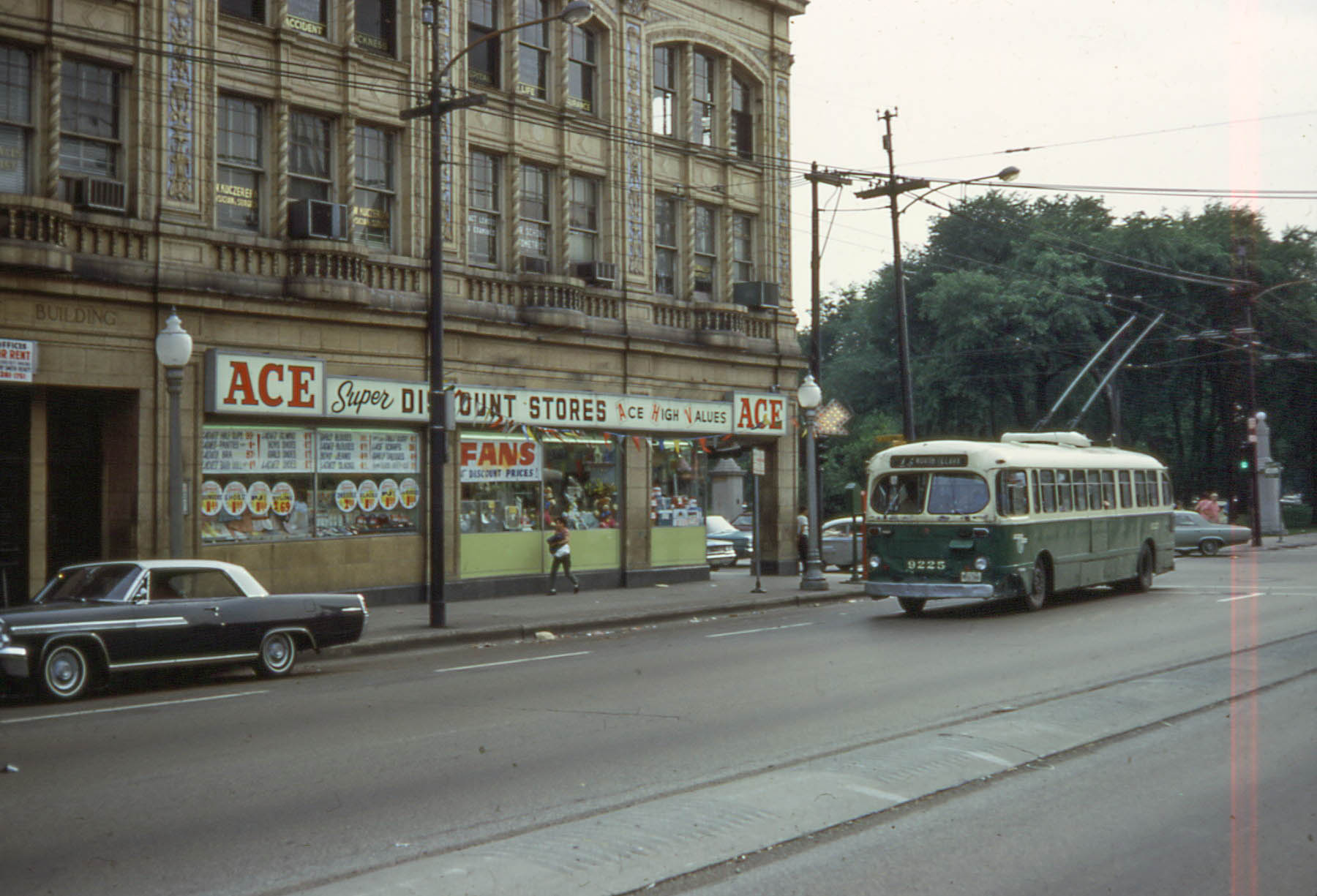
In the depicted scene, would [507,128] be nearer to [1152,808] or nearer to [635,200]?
[635,200]

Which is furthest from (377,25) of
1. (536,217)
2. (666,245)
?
(666,245)

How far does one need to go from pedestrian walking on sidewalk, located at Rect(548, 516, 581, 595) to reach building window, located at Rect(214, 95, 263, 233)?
783 cm

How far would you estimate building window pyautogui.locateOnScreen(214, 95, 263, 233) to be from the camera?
70.8 ft

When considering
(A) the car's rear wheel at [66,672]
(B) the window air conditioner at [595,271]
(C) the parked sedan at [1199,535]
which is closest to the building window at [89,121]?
(A) the car's rear wheel at [66,672]

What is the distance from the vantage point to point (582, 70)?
2836cm

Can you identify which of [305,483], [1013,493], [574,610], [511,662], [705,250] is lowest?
[511,662]

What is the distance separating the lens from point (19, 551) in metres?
19.8

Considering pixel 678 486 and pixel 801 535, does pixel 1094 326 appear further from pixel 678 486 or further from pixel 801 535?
pixel 678 486

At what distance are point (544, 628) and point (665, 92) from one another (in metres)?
14.8

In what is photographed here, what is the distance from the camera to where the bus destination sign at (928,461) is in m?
21.6

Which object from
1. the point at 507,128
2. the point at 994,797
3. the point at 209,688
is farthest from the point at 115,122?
the point at 994,797

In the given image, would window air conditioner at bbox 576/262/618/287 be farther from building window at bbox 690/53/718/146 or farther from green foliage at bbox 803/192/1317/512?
green foliage at bbox 803/192/1317/512

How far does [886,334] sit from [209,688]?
57.7 meters

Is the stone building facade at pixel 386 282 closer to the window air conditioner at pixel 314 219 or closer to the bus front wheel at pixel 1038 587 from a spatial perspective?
the window air conditioner at pixel 314 219
